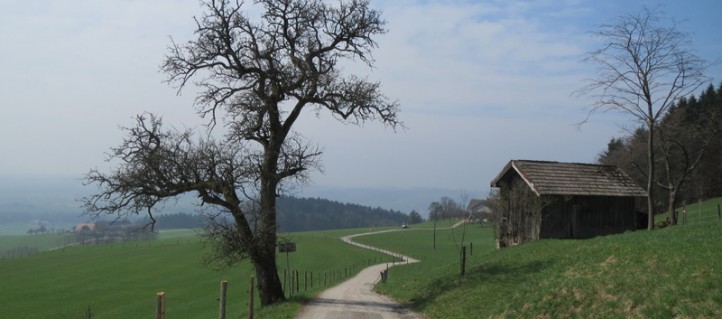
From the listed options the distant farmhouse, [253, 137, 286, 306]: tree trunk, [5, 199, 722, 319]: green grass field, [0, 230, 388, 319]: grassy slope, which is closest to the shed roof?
the distant farmhouse

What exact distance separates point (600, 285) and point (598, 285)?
0.06 meters

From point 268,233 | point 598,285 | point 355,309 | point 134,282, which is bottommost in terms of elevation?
point 134,282

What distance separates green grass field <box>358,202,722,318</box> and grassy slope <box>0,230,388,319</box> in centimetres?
625

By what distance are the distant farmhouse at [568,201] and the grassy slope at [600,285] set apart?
9.95 m

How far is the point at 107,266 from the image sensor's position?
79875 mm

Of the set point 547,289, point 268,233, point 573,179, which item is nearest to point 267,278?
point 268,233

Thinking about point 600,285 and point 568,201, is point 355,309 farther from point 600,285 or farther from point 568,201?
point 568,201

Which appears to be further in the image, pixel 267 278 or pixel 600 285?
pixel 267 278

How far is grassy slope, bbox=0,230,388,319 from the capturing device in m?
45.8

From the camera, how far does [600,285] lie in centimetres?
1330

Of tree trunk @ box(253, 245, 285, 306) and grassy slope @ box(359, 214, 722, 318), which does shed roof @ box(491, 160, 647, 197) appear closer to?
grassy slope @ box(359, 214, 722, 318)

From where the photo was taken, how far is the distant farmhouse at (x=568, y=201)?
33812mm

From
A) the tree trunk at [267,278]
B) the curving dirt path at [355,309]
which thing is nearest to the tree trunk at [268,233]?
the tree trunk at [267,278]

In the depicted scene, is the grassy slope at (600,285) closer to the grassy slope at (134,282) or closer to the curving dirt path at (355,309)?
the curving dirt path at (355,309)
